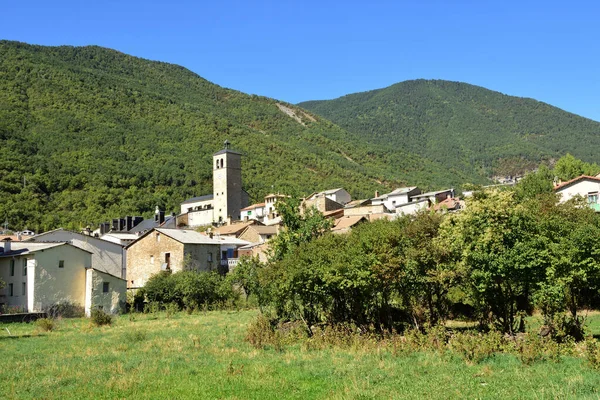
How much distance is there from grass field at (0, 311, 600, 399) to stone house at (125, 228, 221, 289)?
30049 mm

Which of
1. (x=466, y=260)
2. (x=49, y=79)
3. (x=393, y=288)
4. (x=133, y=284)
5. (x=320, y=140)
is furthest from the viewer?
(x=320, y=140)

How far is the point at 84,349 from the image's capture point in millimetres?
22719

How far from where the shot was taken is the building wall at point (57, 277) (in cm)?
4231

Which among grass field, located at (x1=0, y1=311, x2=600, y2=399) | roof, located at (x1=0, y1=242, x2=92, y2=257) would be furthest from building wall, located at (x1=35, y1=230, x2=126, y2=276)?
grass field, located at (x1=0, y1=311, x2=600, y2=399)

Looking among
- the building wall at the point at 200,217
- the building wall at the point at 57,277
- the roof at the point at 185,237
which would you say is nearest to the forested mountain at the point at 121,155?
the building wall at the point at 200,217

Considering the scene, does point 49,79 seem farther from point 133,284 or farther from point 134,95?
point 133,284

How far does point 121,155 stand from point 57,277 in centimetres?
9438

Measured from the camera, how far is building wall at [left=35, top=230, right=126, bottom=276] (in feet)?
182

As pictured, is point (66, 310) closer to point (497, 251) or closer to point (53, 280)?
point (53, 280)

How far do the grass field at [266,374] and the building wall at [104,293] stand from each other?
67.6 feet

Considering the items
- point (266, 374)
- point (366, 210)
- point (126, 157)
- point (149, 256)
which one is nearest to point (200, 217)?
point (126, 157)

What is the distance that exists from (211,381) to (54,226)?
80.0 metres

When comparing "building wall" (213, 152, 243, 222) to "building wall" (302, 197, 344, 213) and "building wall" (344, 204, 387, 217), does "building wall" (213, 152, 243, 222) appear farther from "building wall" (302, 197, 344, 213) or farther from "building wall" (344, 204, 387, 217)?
"building wall" (344, 204, 387, 217)

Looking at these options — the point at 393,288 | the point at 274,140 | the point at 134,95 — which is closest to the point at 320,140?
the point at 274,140
